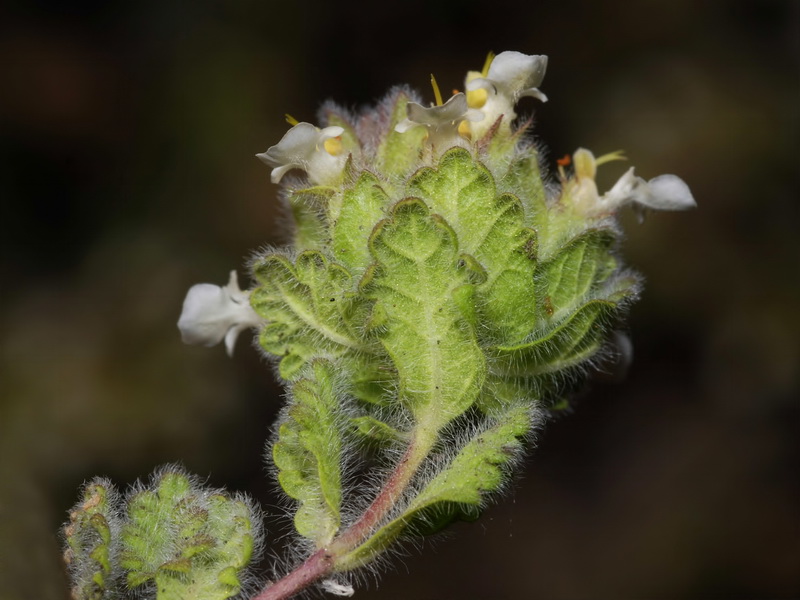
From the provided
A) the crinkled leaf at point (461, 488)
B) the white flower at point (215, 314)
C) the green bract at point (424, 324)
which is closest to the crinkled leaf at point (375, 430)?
the green bract at point (424, 324)

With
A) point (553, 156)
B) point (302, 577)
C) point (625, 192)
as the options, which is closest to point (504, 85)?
point (625, 192)

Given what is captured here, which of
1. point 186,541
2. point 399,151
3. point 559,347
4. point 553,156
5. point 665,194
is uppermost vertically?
point 553,156

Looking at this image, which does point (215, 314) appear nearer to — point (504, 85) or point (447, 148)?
point (447, 148)

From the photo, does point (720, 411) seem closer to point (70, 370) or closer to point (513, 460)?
point (70, 370)

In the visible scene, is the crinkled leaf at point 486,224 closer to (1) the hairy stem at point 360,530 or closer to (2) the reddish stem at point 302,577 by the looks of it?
(1) the hairy stem at point 360,530

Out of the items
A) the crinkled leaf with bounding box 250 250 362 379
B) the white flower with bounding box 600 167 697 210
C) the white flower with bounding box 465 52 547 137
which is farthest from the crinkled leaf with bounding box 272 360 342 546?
the white flower with bounding box 600 167 697 210

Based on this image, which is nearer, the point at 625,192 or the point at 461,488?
the point at 461,488
